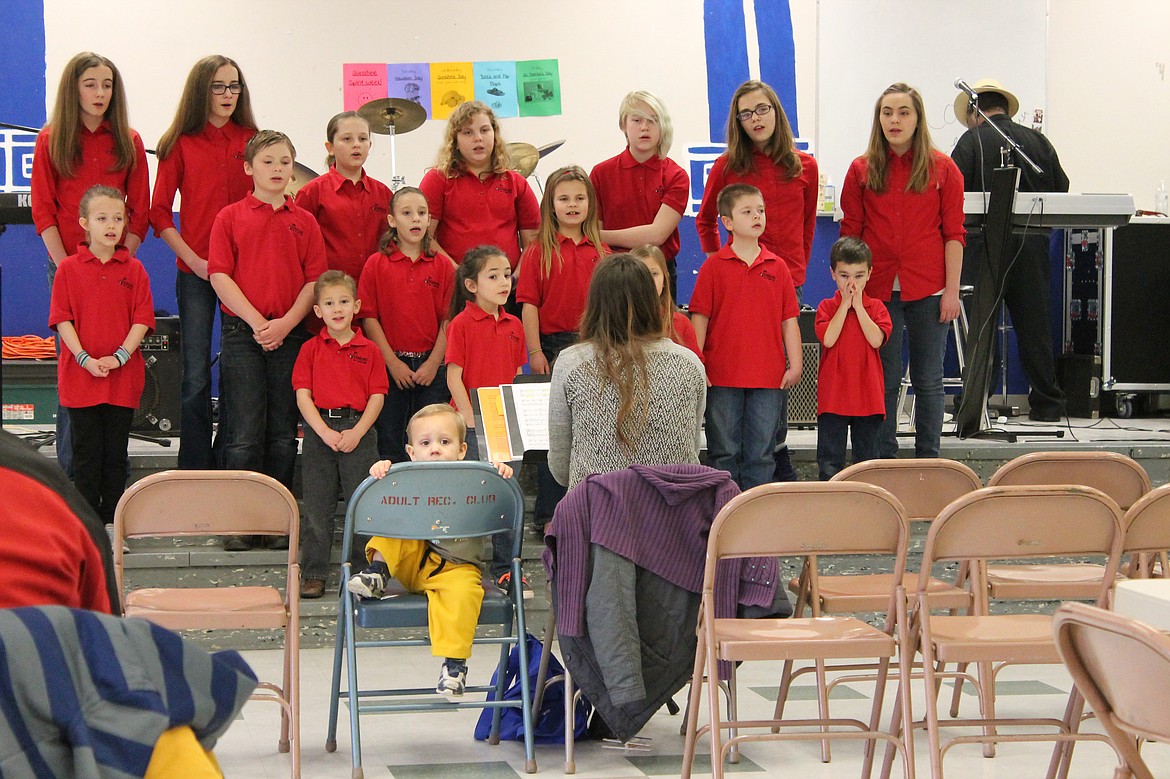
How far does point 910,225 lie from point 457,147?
1.78m

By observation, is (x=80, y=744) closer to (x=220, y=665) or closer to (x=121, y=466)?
(x=220, y=665)

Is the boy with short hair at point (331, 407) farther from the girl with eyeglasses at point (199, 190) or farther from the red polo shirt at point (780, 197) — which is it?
the red polo shirt at point (780, 197)

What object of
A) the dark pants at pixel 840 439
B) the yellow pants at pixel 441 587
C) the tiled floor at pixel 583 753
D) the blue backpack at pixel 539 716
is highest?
the dark pants at pixel 840 439

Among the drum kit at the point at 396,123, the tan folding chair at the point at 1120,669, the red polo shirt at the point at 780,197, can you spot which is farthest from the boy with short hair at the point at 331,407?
the tan folding chair at the point at 1120,669

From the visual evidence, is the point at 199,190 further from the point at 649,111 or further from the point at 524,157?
the point at 524,157

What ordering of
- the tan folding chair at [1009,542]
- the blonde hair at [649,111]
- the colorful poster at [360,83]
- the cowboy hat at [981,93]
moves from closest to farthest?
the tan folding chair at [1009,542] → the blonde hair at [649,111] → the cowboy hat at [981,93] → the colorful poster at [360,83]

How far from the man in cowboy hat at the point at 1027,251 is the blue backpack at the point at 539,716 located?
147 inches

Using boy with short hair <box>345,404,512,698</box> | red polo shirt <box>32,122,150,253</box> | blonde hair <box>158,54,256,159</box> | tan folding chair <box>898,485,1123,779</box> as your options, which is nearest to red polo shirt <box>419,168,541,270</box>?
blonde hair <box>158,54,256,159</box>

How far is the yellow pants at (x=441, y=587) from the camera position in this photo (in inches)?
117

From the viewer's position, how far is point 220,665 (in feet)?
3.23

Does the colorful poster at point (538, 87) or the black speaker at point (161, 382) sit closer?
the black speaker at point (161, 382)

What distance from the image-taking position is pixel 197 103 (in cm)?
445

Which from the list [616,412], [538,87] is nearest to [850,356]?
[616,412]

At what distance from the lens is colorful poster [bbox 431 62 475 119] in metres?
7.30
